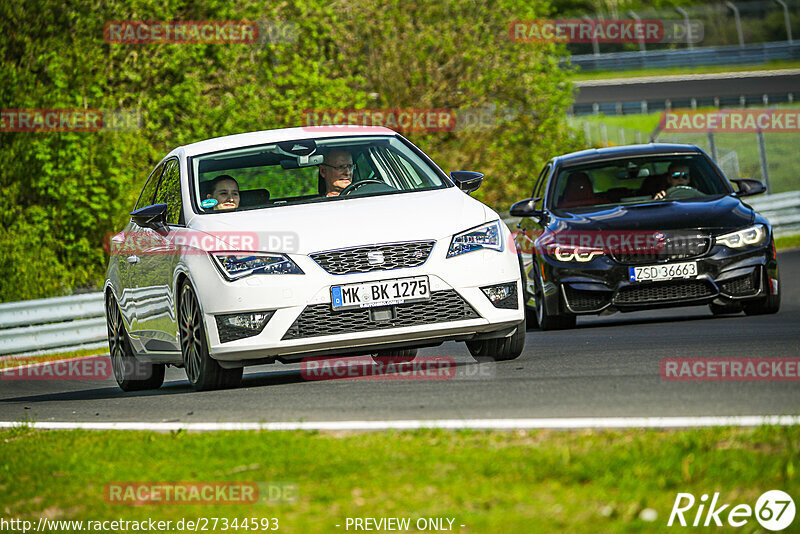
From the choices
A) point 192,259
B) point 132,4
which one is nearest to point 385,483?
point 192,259

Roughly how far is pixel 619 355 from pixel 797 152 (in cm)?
1915

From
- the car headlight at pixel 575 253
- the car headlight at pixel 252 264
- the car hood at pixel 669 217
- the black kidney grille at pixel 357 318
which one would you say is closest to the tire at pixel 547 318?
the car headlight at pixel 575 253

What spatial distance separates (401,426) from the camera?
6.69 metres

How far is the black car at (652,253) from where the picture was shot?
12.1m

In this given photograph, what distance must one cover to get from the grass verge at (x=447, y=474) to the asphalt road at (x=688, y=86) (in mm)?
49307

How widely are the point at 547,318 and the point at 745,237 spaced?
1897mm

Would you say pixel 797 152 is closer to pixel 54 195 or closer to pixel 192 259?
pixel 54 195

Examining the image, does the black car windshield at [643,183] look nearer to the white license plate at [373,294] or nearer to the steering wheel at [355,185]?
the steering wheel at [355,185]

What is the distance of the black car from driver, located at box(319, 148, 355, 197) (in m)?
2.87

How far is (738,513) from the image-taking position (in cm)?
457

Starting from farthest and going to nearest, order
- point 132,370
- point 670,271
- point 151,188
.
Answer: point 670,271
point 151,188
point 132,370

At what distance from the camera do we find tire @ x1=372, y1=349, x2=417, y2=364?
11.2m

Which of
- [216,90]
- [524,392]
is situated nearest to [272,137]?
[524,392]

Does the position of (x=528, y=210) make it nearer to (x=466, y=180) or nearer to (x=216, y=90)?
(x=466, y=180)
